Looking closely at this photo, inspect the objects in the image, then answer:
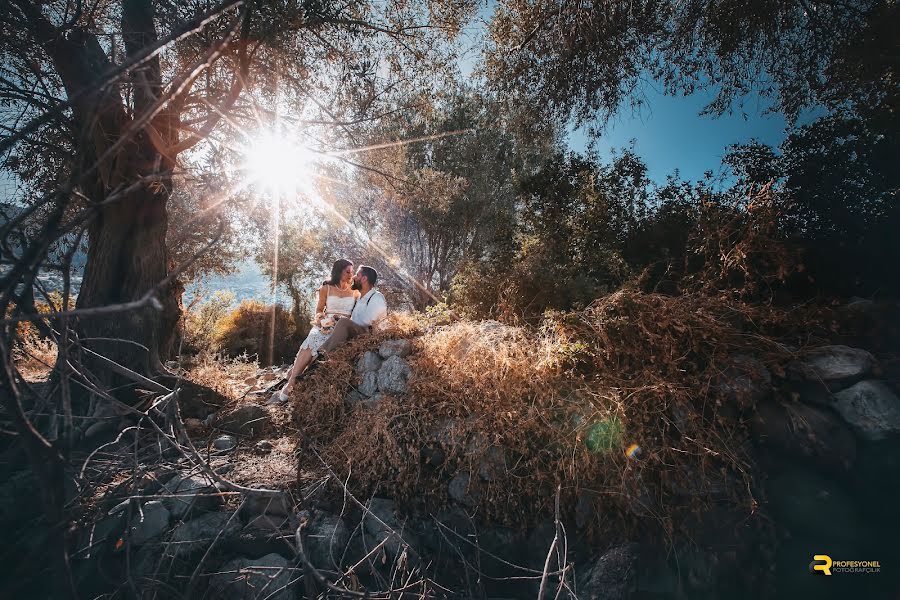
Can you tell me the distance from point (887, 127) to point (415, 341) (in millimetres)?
5431

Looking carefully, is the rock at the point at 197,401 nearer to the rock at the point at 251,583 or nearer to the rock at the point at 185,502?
the rock at the point at 185,502

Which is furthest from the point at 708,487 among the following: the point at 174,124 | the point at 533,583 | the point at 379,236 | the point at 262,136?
the point at 379,236

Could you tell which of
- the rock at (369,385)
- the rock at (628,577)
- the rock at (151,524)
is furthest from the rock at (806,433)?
the rock at (151,524)

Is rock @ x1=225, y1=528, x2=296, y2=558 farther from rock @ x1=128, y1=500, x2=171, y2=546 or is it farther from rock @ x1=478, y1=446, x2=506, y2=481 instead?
rock @ x1=478, y1=446, x2=506, y2=481

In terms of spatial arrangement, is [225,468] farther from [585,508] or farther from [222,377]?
[585,508]

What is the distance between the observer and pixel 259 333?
37.4 ft

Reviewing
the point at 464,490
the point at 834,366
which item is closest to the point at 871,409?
the point at 834,366

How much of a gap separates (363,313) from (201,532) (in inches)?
118

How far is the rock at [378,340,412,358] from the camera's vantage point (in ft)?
14.3

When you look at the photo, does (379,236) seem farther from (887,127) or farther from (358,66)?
(887,127)

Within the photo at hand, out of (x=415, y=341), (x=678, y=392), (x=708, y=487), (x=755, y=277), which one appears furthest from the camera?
(x=415, y=341)

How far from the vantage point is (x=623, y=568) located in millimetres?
2422

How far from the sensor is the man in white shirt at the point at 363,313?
5082 millimetres

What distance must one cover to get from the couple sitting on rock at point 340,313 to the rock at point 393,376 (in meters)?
1.21
